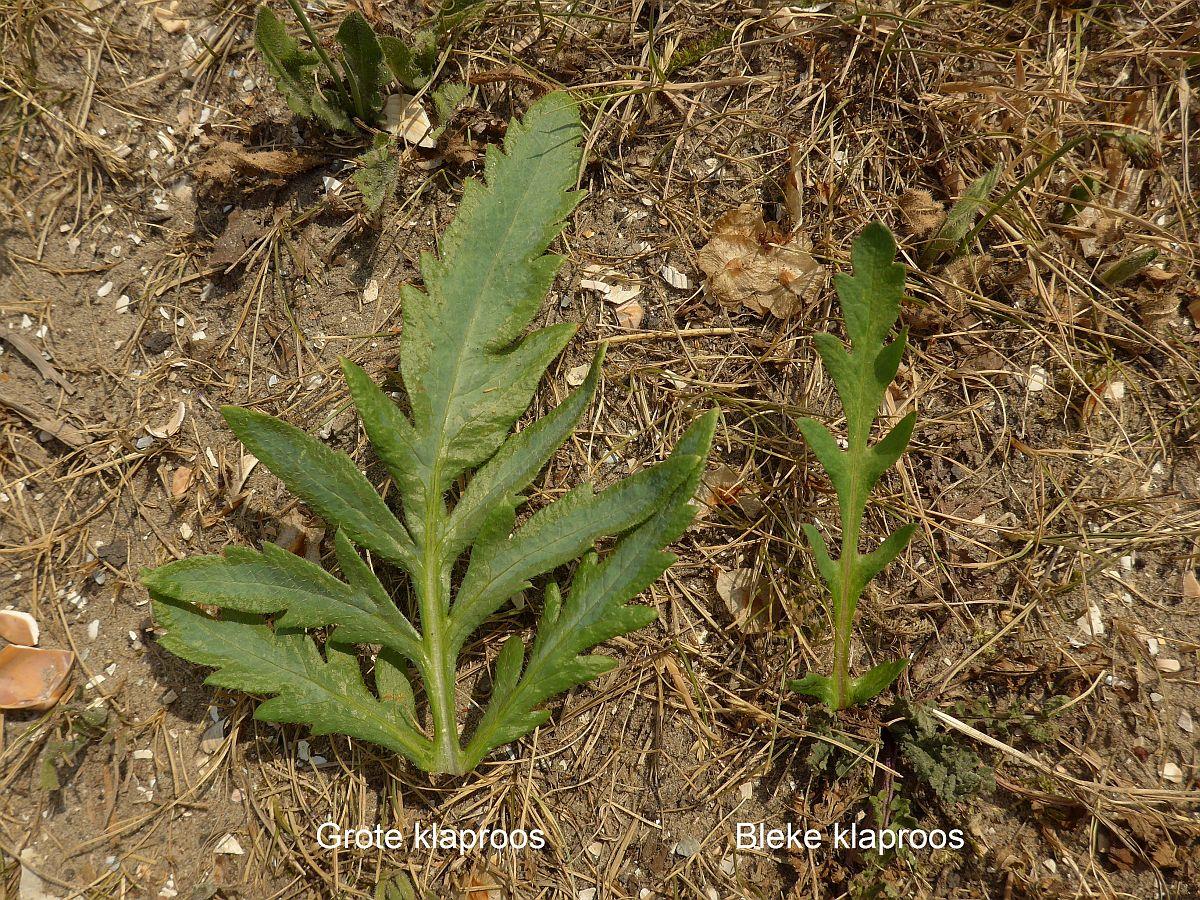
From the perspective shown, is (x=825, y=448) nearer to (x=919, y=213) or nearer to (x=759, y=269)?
(x=759, y=269)

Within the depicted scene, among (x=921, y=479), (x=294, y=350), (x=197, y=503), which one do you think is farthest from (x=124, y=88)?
(x=921, y=479)

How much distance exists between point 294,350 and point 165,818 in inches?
53.5

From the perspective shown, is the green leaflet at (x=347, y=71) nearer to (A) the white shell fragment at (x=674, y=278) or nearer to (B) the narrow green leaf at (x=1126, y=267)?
(A) the white shell fragment at (x=674, y=278)

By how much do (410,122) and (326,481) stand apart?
113 cm

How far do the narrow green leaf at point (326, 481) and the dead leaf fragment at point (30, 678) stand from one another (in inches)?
36.4

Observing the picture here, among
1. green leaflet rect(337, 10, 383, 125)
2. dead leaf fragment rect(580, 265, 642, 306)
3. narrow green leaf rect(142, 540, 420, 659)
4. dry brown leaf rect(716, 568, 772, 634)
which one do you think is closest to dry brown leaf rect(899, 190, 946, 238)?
dead leaf fragment rect(580, 265, 642, 306)

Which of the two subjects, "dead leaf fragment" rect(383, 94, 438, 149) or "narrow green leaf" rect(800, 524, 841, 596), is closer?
"narrow green leaf" rect(800, 524, 841, 596)

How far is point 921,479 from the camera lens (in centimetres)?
233

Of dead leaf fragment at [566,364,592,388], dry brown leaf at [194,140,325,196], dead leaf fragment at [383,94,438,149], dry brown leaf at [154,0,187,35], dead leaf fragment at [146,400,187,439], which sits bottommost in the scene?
dead leaf fragment at [566,364,592,388]

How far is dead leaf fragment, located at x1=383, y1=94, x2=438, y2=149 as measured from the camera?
2371mm

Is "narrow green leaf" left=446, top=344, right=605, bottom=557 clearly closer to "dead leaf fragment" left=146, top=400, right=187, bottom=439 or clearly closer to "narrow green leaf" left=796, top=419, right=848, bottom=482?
"narrow green leaf" left=796, top=419, right=848, bottom=482

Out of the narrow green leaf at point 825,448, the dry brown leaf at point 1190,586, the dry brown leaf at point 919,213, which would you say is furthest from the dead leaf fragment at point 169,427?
the dry brown leaf at point 1190,586

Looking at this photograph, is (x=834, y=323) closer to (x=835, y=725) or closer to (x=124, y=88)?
(x=835, y=725)

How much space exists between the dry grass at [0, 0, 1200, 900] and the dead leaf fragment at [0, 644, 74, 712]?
59 mm
